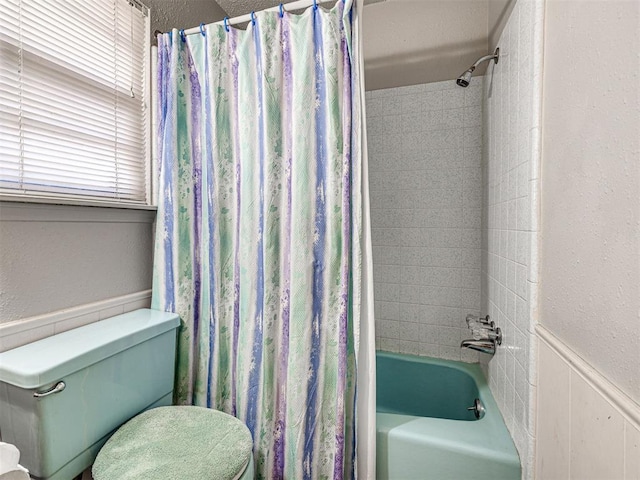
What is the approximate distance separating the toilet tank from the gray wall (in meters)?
0.13

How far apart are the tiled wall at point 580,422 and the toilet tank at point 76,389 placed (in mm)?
1220

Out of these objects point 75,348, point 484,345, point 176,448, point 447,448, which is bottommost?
point 447,448

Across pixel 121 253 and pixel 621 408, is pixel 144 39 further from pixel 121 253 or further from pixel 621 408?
pixel 621 408

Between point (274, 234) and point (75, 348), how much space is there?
69cm

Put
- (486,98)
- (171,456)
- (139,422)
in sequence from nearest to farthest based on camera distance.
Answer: (171,456), (139,422), (486,98)

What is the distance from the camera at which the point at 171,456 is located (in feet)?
3.03

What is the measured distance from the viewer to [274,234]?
48.9 inches

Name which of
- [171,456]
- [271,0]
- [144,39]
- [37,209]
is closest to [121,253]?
[37,209]

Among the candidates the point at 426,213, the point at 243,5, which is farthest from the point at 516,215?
the point at 243,5

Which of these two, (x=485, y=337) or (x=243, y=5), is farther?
(x=243, y=5)

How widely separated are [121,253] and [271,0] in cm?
162

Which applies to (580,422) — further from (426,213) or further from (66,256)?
(66,256)

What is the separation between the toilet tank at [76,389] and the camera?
2.81 feet

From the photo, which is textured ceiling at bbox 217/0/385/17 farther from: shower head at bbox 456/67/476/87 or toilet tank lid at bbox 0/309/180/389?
toilet tank lid at bbox 0/309/180/389
